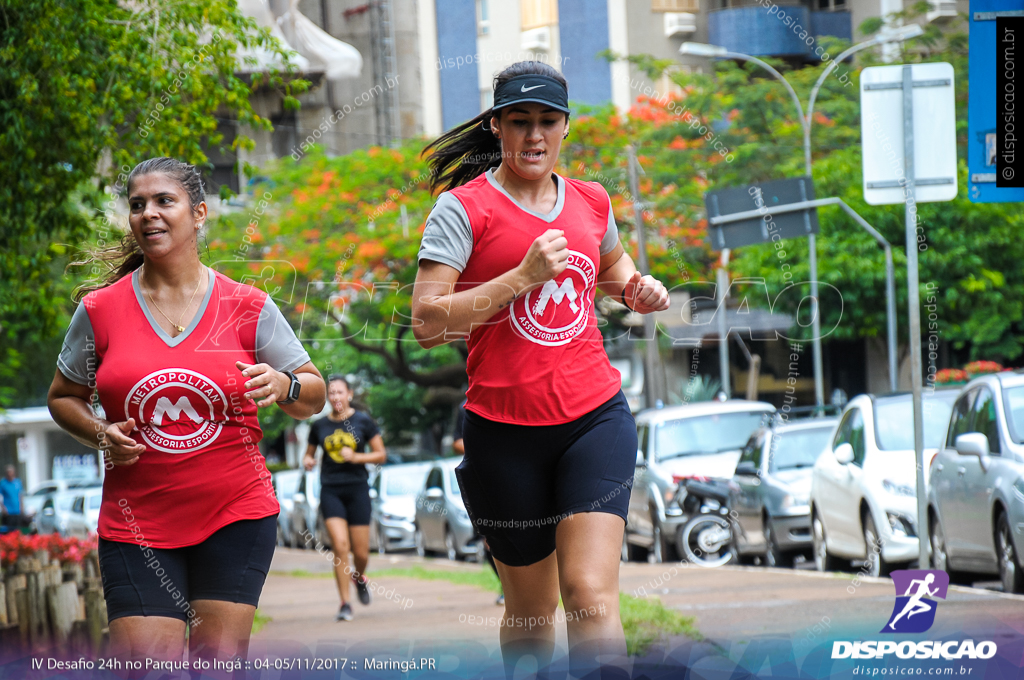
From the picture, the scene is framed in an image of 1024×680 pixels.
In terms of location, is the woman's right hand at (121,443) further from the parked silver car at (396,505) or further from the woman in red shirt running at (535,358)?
the parked silver car at (396,505)

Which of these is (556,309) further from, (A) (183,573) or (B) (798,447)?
(B) (798,447)

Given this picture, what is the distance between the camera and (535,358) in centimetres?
376

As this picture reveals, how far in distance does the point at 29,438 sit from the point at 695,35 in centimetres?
3524

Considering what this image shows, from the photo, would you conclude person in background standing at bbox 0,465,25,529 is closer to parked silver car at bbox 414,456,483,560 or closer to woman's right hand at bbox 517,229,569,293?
parked silver car at bbox 414,456,483,560

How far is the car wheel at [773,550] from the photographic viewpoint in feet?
40.0

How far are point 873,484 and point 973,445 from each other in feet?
5.93

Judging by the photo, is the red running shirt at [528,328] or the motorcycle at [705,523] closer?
the red running shirt at [528,328]

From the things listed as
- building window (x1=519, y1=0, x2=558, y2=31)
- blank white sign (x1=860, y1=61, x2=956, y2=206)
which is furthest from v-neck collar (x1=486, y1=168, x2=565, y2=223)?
building window (x1=519, y1=0, x2=558, y2=31)

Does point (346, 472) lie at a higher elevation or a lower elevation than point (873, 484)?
higher

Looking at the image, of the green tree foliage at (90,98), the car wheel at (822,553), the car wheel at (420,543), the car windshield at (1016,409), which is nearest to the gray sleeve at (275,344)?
the green tree foliage at (90,98)

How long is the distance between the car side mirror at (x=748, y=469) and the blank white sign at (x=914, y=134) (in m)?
5.44

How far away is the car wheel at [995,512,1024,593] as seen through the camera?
794cm

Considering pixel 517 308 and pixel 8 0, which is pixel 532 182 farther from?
pixel 8 0

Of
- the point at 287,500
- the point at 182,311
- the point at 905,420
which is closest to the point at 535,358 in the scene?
the point at 182,311
